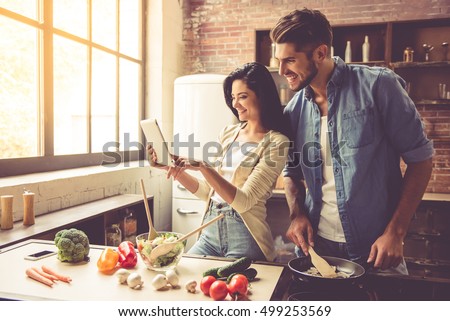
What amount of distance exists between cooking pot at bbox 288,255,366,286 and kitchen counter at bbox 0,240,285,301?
7cm

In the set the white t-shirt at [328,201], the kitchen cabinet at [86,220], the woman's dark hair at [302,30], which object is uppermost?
the woman's dark hair at [302,30]

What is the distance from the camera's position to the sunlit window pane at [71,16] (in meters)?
2.94

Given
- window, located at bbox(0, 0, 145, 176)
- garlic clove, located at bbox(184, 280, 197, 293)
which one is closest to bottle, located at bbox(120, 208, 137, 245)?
window, located at bbox(0, 0, 145, 176)

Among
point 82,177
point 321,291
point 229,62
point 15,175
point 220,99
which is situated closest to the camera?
point 321,291

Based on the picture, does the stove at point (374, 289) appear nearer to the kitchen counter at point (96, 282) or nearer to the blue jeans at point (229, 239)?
the kitchen counter at point (96, 282)

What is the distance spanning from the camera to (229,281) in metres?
1.22

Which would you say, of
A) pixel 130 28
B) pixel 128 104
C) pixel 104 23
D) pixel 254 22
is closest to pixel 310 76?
pixel 104 23

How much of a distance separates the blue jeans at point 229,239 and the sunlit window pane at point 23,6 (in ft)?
6.05

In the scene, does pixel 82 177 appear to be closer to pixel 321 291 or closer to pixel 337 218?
pixel 337 218

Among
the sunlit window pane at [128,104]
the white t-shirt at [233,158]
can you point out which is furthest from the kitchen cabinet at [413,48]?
the white t-shirt at [233,158]

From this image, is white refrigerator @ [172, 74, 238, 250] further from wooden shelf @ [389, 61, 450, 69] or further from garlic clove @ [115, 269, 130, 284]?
garlic clove @ [115, 269, 130, 284]

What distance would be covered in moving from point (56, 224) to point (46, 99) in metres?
1.03

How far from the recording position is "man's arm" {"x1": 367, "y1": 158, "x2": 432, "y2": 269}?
4.74 ft
